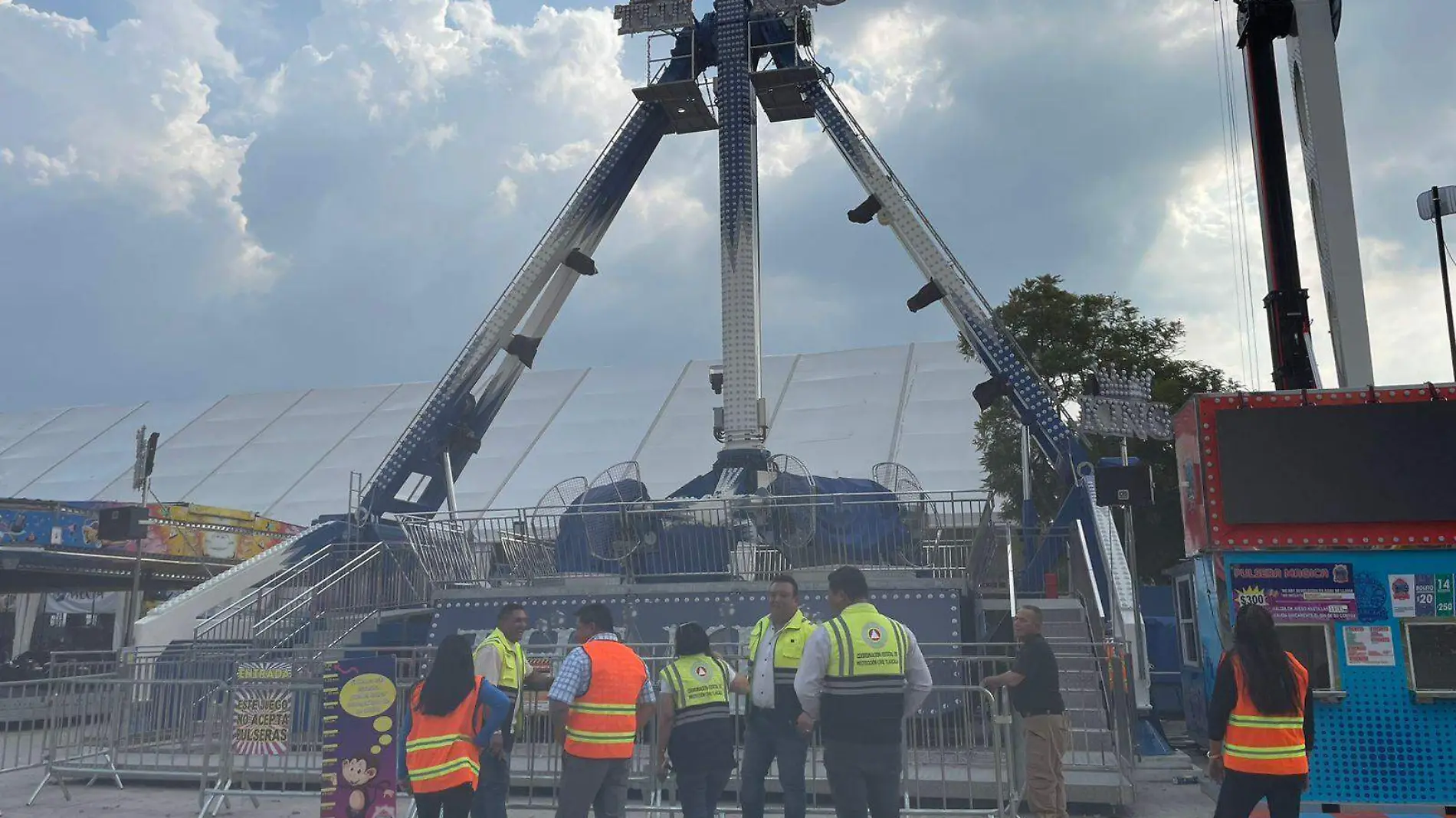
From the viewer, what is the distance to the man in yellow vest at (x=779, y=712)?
774 cm

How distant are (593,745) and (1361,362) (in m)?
12.5

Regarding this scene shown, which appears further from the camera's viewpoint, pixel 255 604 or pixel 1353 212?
pixel 255 604

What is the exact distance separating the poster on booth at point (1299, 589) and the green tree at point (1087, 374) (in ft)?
53.1

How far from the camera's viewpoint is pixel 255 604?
1802 centimetres

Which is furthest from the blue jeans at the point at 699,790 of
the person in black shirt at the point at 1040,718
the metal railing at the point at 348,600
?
the metal railing at the point at 348,600

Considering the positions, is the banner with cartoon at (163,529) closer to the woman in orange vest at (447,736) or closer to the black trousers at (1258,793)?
the woman in orange vest at (447,736)

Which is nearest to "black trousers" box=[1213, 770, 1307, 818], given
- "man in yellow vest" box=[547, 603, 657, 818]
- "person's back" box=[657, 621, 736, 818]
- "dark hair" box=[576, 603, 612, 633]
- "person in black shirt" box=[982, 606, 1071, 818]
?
"person in black shirt" box=[982, 606, 1071, 818]

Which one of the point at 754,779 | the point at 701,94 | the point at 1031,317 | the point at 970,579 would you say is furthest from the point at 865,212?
the point at 754,779

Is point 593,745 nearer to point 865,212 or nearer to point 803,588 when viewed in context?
point 803,588

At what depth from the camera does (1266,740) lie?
22.9ft

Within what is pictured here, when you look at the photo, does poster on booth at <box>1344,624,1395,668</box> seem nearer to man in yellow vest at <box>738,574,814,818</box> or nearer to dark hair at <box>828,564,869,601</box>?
man in yellow vest at <box>738,574,814,818</box>

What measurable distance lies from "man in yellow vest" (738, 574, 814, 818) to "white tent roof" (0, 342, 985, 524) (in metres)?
21.2

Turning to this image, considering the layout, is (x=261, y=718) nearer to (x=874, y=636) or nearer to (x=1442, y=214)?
(x=874, y=636)

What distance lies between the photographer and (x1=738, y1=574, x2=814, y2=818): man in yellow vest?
7.74m
